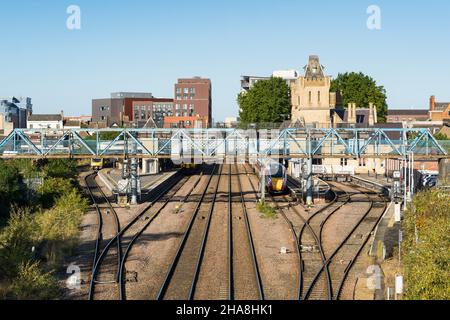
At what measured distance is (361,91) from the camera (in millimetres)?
113625

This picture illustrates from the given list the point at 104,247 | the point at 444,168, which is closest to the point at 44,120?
the point at 444,168

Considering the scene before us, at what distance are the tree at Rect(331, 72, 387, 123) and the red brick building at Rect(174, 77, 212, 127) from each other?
40150 mm

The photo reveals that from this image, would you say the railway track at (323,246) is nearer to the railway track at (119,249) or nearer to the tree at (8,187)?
the railway track at (119,249)

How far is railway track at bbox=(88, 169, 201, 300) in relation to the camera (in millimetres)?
18844

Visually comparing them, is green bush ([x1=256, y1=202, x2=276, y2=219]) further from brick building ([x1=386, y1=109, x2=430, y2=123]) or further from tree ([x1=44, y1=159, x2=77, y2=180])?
brick building ([x1=386, y1=109, x2=430, y2=123])

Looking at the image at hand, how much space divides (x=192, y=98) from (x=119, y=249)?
4907 inches

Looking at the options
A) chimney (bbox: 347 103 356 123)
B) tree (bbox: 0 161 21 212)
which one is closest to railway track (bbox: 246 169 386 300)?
tree (bbox: 0 161 21 212)

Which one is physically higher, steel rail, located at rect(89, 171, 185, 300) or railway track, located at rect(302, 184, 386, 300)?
steel rail, located at rect(89, 171, 185, 300)

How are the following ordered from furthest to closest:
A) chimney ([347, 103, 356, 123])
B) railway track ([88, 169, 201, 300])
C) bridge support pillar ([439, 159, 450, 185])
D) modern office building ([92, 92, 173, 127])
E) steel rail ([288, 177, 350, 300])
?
modern office building ([92, 92, 173, 127]) → chimney ([347, 103, 356, 123]) → bridge support pillar ([439, 159, 450, 185]) → steel rail ([288, 177, 350, 300]) → railway track ([88, 169, 201, 300])

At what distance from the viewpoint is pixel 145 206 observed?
40094 millimetres

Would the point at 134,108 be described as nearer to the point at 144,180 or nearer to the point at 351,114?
the point at 351,114

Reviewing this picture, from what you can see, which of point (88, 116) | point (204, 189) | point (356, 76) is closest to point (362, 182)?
point (204, 189)

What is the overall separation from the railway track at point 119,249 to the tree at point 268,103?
224 feet

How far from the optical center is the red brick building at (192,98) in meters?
147
